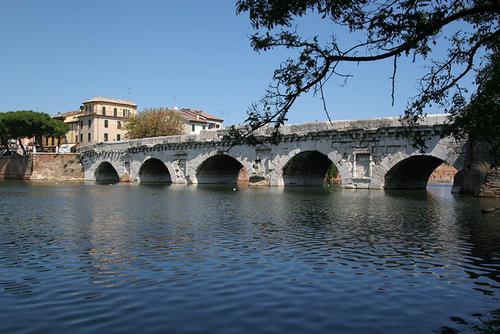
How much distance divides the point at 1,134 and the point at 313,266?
83908mm

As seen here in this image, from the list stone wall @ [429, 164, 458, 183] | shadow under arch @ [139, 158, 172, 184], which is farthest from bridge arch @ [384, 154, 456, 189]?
stone wall @ [429, 164, 458, 183]

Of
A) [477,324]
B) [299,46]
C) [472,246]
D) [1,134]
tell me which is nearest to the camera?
[477,324]

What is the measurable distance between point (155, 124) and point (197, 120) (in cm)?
2994

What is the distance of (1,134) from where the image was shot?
8462cm

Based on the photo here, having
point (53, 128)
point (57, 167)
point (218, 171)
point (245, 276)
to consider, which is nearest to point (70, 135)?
point (53, 128)

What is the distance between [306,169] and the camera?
5025 cm

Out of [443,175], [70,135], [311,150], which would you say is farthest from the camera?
[70,135]

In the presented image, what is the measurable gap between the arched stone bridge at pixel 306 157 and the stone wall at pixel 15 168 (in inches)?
627

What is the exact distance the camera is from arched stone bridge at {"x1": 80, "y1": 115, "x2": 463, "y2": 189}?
125ft

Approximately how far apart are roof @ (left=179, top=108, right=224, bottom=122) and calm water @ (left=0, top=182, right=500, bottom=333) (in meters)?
88.5

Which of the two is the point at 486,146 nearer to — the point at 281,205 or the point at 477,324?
the point at 281,205

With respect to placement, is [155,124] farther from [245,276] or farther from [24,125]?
[245,276]

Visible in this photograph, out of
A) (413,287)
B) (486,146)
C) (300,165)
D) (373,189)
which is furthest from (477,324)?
(300,165)

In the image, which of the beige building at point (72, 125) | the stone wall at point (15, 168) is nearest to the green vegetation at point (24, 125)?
the stone wall at point (15, 168)
